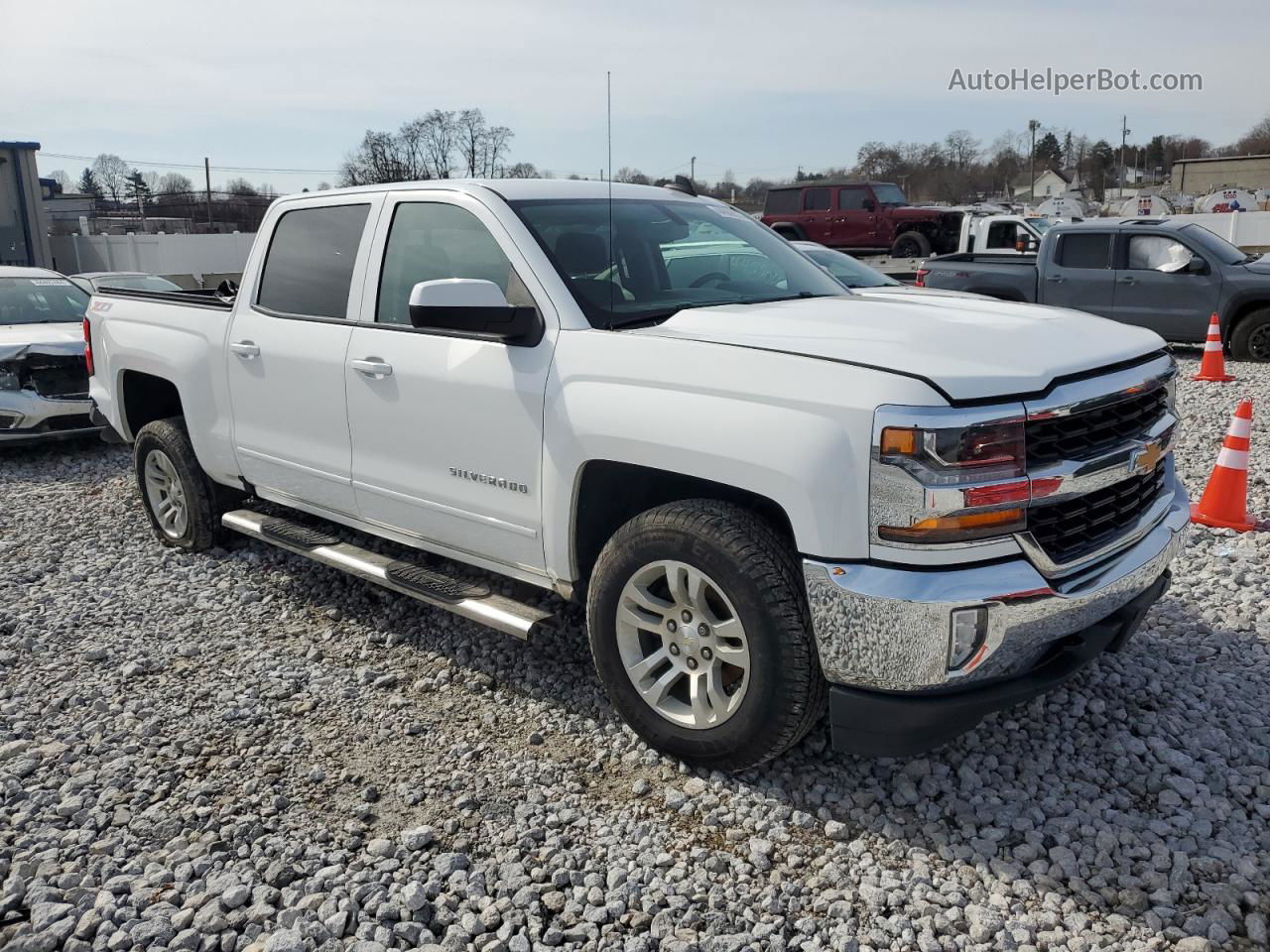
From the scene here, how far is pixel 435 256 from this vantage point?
4098 mm

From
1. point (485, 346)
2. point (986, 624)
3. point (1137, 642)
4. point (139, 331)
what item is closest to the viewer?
point (986, 624)

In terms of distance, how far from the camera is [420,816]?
3.24m

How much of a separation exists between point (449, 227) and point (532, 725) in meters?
1.95

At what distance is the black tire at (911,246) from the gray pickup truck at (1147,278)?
1069 cm

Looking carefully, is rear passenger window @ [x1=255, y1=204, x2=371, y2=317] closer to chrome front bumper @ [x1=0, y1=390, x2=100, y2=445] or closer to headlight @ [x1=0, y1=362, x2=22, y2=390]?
chrome front bumper @ [x1=0, y1=390, x2=100, y2=445]

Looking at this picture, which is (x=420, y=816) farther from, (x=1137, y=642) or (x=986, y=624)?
(x=1137, y=642)

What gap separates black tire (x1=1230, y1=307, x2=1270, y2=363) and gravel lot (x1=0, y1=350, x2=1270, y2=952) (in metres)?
8.36

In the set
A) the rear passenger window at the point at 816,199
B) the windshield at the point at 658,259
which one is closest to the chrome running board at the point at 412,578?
the windshield at the point at 658,259

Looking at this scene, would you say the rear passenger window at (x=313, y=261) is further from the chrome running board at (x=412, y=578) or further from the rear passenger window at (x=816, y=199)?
the rear passenger window at (x=816, y=199)

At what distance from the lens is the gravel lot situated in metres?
2.75

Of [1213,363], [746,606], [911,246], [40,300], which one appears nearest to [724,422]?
[746,606]

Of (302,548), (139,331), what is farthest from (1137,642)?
(139,331)

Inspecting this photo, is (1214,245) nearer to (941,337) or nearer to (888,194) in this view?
(941,337)

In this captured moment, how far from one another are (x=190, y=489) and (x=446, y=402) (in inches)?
96.5
